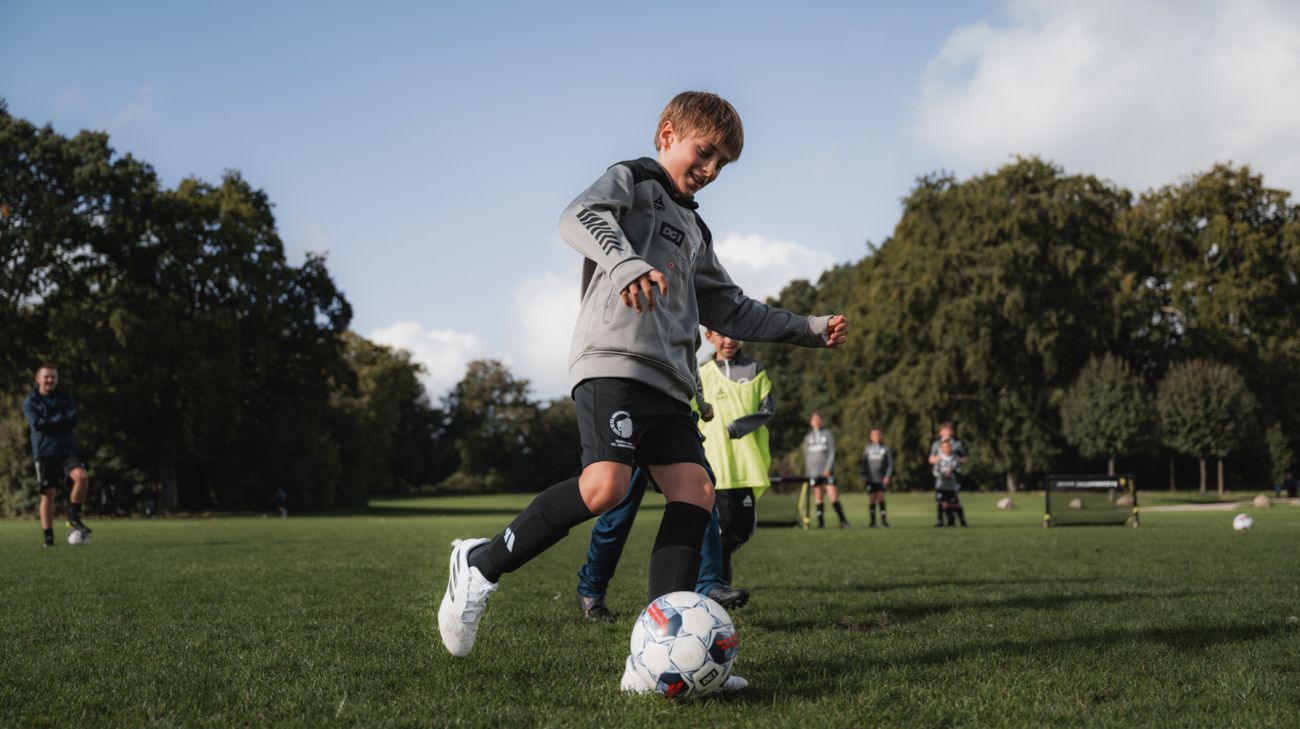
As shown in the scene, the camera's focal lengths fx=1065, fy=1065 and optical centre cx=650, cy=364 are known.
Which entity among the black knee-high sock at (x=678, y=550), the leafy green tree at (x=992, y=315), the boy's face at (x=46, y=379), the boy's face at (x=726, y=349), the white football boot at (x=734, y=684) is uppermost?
the leafy green tree at (x=992, y=315)

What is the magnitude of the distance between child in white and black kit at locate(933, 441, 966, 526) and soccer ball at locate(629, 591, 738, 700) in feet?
59.8

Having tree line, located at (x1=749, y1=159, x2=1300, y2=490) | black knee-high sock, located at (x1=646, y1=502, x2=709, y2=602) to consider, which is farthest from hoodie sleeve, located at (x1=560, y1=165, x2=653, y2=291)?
tree line, located at (x1=749, y1=159, x2=1300, y2=490)

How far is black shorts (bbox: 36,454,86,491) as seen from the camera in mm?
12844

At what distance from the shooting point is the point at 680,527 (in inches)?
163

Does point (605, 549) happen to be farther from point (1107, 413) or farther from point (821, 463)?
point (1107, 413)

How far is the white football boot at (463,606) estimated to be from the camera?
165 inches

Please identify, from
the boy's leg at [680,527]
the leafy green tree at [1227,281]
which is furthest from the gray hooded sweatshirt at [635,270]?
the leafy green tree at [1227,281]

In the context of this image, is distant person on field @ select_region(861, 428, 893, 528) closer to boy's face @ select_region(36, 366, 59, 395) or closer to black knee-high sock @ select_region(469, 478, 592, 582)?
boy's face @ select_region(36, 366, 59, 395)

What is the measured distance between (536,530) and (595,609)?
2118 millimetres

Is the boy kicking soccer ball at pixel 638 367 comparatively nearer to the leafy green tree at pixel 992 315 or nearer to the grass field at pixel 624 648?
the grass field at pixel 624 648

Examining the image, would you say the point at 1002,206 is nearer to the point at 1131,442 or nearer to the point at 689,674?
the point at 1131,442

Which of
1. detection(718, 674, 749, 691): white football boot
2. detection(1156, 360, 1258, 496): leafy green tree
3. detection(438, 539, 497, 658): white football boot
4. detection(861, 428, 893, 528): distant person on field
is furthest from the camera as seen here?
detection(1156, 360, 1258, 496): leafy green tree

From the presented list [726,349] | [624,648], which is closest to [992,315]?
[726,349]

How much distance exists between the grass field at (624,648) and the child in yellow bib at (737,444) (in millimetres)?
536
